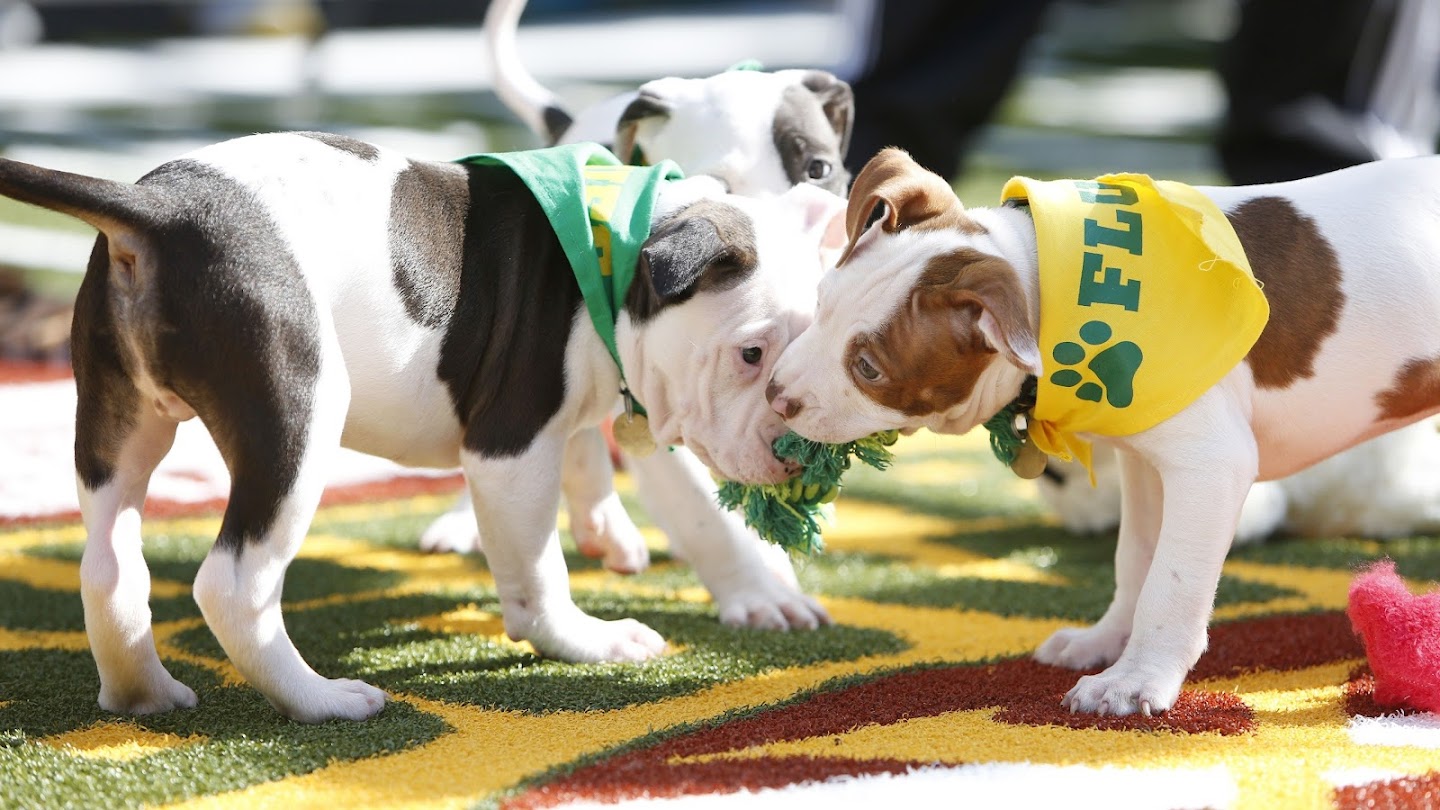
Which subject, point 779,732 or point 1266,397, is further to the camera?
point 1266,397

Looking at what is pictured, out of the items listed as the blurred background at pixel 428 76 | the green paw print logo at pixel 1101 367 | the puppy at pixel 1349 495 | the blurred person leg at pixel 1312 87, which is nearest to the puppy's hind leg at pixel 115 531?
the green paw print logo at pixel 1101 367

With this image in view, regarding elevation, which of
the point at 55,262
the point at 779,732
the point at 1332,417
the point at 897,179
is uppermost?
the point at 897,179

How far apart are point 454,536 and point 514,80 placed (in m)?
1.26

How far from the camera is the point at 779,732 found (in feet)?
8.13

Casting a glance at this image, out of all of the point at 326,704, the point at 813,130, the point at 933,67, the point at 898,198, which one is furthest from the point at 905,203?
the point at 933,67

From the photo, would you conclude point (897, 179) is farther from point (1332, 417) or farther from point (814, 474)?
point (1332, 417)

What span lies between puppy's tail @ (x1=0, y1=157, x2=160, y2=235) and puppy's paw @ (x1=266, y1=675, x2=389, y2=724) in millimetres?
795

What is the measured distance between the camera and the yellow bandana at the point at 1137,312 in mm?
2600

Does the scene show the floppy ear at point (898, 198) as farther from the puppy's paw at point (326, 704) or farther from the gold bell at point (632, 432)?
the puppy's paw at point (326, 704)

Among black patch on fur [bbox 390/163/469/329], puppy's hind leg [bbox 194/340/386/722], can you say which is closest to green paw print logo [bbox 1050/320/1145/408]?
black patch on fur [bbox 390/163/469/329]

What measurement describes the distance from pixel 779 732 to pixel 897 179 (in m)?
0.98

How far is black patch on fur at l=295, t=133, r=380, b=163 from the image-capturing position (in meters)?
2.81

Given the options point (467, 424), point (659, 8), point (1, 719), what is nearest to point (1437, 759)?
point (467, 424)

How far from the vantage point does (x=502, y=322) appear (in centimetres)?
292
